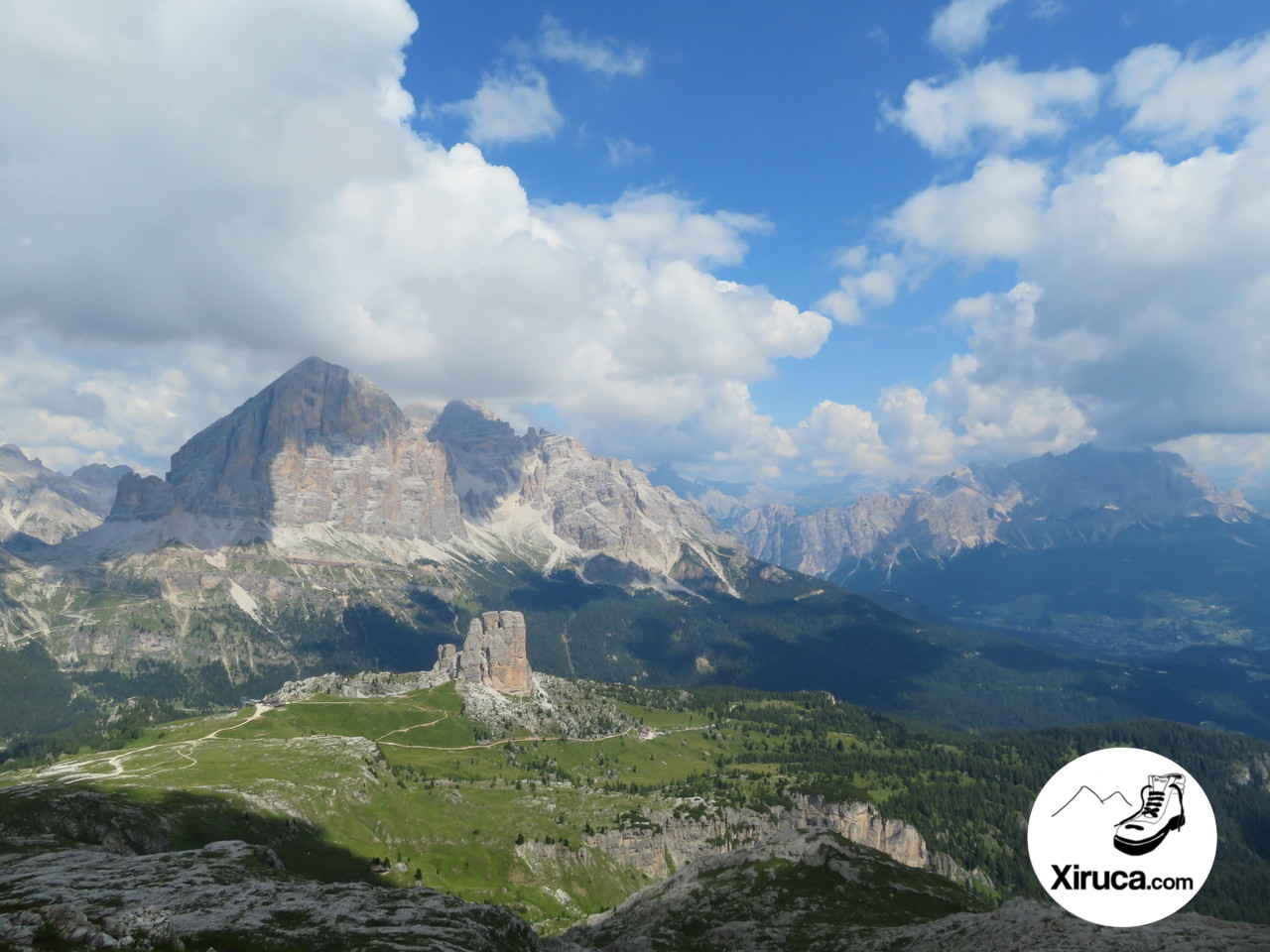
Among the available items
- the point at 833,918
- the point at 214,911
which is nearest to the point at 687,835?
the point at 833,918

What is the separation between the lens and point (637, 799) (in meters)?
180

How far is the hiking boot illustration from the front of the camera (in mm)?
41031

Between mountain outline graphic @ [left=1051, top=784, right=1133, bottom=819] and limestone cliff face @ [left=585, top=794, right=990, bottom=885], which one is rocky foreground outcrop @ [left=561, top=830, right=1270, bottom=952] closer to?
mountain outline graphic @ [left=1051, top=784, right=1133, bottom=819]

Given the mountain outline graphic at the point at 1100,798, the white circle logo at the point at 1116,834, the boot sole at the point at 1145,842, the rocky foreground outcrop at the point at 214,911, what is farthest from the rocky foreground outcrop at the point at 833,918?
the rocky foreground outcrop at the point at 214,911

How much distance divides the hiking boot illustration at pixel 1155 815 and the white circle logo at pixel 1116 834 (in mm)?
49

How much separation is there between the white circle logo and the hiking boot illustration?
5 cm

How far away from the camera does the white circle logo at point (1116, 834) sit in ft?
133

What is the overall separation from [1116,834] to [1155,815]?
2.44 m

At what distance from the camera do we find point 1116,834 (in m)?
41.8

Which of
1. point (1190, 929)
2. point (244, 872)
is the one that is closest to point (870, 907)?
point (1190, 929)

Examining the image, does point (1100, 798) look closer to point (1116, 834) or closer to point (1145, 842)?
point (1116, 834)

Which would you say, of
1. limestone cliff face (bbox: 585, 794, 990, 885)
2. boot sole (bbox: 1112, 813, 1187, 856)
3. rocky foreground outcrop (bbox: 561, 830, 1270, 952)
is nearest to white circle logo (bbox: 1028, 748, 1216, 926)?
boot sole (bbox: 1112, 813, 1187, 856)

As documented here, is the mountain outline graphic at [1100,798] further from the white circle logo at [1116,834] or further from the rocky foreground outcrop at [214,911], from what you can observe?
the rocky foreground outcrop at [214,911]

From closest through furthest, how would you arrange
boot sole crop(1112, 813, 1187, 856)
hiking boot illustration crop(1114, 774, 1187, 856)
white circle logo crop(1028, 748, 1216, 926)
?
white circle logo crop(1028, 748, 1216, 926) → boot sole crop(1112, 813, 1187, 856) → hiking boot illustration crop(1114, 774, 1187, 856)
